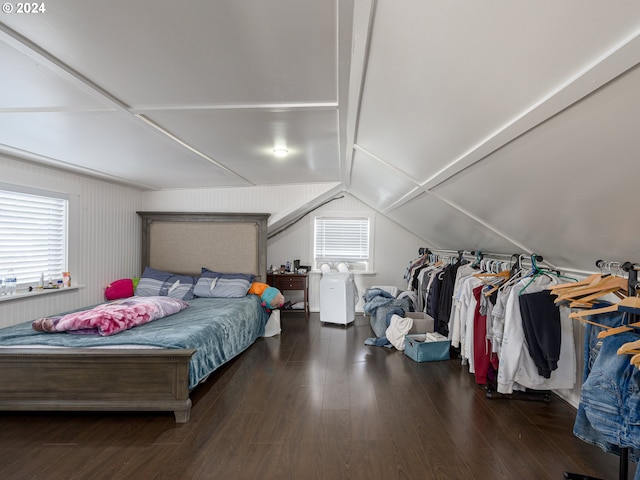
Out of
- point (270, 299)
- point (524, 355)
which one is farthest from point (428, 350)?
point (270, 299)

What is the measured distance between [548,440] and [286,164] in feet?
11.2

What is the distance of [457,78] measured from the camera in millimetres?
1573

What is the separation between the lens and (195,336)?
9.78ft

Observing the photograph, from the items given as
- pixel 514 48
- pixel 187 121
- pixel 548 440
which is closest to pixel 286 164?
pixel 187 121

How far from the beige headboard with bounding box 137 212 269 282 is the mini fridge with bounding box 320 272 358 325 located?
1012mm

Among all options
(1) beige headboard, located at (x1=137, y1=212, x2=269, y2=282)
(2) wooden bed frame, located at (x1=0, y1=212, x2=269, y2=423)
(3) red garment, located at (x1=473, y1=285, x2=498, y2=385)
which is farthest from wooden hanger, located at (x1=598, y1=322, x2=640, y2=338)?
(1) beige headboard, located at (x1=137, y1=212, x2=269, y2=282)

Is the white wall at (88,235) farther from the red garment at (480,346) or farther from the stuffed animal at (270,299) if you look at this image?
the red garment at (480,346)

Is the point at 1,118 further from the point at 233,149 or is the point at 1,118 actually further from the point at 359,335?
the point at 359,335

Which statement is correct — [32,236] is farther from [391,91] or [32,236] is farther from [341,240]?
[341,240]

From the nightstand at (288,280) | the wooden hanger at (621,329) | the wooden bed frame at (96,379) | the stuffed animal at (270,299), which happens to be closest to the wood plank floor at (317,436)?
the wooden bed frame at (96,379)

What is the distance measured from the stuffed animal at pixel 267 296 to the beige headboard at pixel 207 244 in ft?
1.26

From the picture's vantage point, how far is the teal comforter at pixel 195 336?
2762mm

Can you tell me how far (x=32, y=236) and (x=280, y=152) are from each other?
271cm

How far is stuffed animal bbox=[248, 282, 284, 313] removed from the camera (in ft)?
15.9
